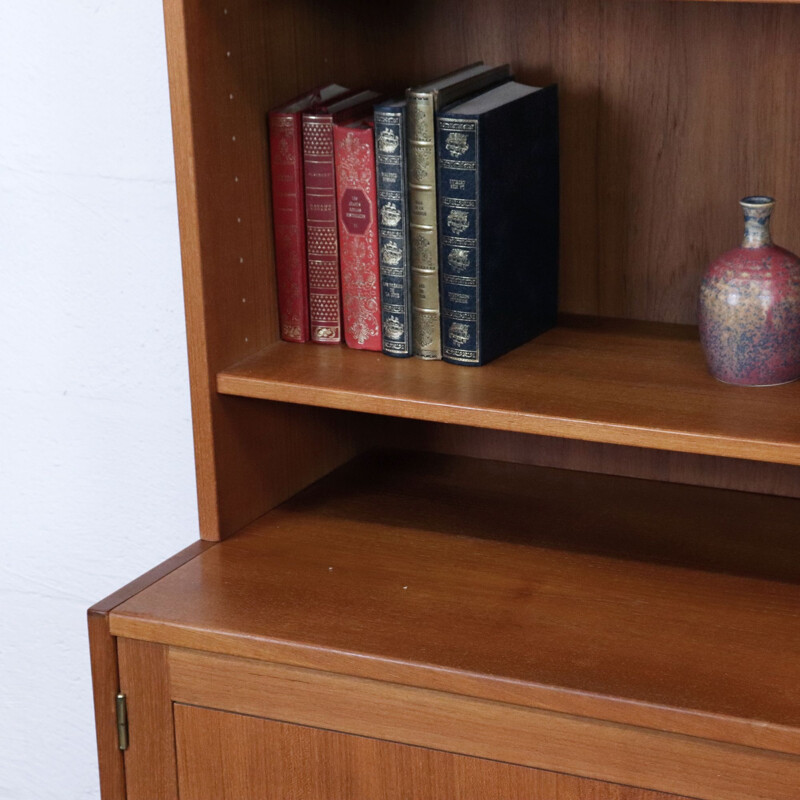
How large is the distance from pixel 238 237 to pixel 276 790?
0.55 m

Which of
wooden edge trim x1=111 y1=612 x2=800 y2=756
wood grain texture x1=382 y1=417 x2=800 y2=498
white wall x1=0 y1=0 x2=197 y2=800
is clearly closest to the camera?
wooden edge trim x1=111 y1=612 x2=800 y2=756

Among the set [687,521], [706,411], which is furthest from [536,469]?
[706,411]

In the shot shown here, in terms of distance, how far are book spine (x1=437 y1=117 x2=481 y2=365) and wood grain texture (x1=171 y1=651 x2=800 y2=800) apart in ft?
1.19

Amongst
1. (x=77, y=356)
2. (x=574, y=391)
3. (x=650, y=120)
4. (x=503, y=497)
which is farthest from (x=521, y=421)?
(x=77, y=356)

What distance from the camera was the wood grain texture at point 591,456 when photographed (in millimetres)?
1503

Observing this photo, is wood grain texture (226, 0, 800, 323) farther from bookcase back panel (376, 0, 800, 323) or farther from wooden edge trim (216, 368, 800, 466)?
wooden edge trim (216, 368, 800, 466)

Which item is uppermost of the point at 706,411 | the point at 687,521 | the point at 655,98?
the point at 655,98

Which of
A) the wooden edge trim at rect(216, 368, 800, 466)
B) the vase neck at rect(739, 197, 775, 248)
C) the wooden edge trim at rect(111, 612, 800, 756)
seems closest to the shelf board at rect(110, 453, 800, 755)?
the wooden edge trim at rect(111, 612, 800, 756)

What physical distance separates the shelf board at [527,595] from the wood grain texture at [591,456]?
0.02m

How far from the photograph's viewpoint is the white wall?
1.85m

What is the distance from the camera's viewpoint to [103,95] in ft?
6.05

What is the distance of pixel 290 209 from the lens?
1388 mm

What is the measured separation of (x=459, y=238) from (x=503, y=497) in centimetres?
36

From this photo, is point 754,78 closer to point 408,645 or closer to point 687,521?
point 687,521
